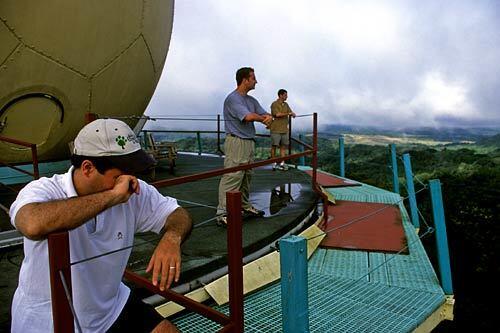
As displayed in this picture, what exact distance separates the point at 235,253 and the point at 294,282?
0.44 m

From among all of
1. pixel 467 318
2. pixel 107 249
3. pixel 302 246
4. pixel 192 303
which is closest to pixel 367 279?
pixel 302 246

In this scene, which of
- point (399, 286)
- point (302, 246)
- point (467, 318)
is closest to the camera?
point (302, 246)

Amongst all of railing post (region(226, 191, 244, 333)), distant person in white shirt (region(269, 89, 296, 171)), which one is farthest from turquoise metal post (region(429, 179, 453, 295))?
distant person in white shirt (region(269, 89, 296, 171))

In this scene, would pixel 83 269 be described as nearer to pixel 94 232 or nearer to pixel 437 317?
pixel 94 232

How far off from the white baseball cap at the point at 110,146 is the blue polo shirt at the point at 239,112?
2267mm

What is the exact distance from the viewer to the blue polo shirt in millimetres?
3865

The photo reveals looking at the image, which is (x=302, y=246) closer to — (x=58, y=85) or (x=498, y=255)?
(x=58, y=85)

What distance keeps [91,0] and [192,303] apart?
3343 mm

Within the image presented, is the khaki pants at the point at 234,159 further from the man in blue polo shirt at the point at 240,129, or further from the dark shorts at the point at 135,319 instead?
the dark shorts at the point at 135,319

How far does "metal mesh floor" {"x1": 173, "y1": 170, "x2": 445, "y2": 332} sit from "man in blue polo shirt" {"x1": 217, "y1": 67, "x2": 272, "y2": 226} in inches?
38.0

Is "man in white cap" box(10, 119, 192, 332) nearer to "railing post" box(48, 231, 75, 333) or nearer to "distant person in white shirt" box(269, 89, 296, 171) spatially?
"railing post" box(48, 231, 75, 333)

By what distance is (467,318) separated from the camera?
6.17 m

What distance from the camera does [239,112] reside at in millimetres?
3850

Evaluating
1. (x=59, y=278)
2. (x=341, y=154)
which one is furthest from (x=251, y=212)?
(x=341, y=154)
